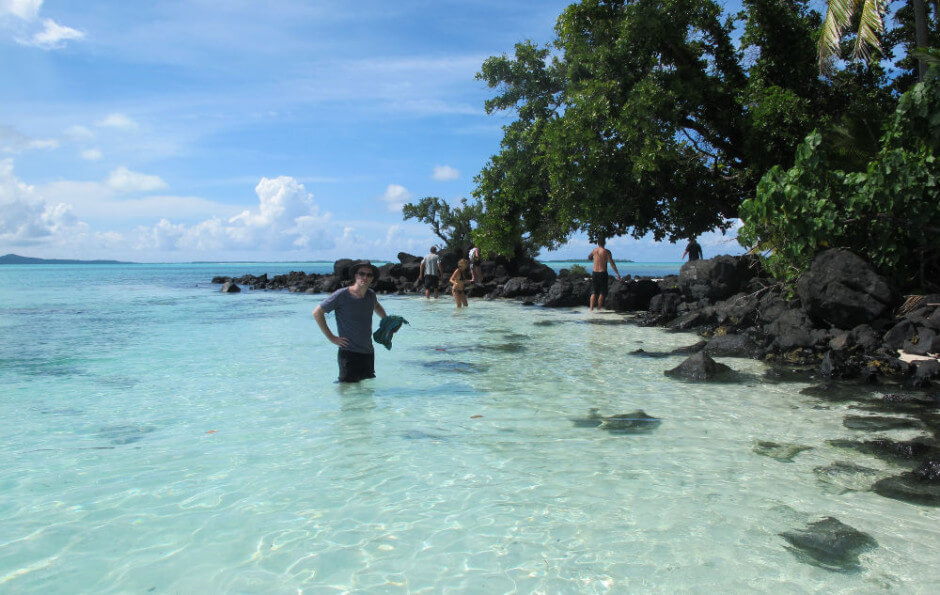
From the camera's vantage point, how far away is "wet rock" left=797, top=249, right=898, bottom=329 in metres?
10.6

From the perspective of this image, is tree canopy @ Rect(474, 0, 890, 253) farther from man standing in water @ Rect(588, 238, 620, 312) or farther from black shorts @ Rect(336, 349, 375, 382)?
black shorts @ Rect(336, 349, 375, 382)

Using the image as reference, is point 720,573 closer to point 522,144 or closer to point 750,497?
point 750,497

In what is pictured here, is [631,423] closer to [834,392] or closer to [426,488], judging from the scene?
[426,488]

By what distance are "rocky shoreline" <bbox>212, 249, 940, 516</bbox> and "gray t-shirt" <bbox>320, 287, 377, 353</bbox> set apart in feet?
15.4

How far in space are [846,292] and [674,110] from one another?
738cm

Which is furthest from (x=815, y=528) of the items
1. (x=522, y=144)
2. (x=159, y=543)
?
(x=522, y=144)

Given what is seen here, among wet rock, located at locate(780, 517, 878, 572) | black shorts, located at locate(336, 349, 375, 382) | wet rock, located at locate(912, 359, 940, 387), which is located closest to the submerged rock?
wet rock, located at locate(780, 517, 878, 572)

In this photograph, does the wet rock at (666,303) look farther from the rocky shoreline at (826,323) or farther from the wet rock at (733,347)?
the wet rock at (733,347)

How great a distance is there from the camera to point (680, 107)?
16719 millimetres

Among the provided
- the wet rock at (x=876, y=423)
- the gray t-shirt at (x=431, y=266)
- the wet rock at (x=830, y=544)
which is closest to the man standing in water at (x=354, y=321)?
the wet rock at (x=830, y=544)

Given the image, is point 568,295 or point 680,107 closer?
point 680,107

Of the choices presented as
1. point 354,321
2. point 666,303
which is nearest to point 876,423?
point 354,321

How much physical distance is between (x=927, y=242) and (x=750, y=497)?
28.8 ft

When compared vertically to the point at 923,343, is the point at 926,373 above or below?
below
